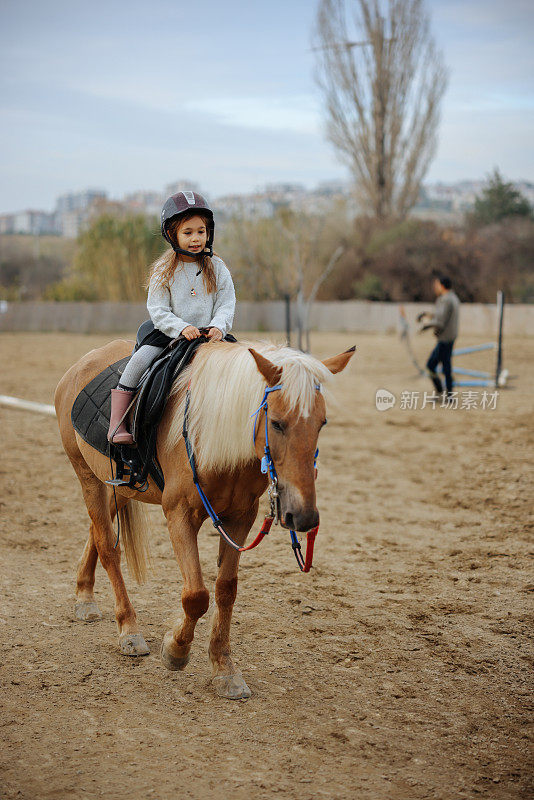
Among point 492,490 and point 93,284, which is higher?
point 93,284

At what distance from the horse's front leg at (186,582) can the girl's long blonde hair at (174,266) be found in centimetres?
102

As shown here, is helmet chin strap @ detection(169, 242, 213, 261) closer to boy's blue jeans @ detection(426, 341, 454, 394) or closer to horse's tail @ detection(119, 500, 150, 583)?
horse's tail @ detection(119, 500, 150, 583)

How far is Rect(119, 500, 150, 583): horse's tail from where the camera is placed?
387cm

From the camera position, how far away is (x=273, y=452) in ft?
8.62

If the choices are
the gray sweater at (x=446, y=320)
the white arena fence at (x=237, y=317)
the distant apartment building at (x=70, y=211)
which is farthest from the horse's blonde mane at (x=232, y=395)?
the distant apartment building at (x=70, y=211)

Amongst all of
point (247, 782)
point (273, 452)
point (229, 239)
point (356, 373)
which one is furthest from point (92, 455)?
point (229, 239)

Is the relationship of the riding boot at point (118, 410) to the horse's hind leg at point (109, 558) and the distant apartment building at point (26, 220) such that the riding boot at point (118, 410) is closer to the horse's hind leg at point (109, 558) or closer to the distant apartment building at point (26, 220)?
the horse's hind leg at point (109, 558)

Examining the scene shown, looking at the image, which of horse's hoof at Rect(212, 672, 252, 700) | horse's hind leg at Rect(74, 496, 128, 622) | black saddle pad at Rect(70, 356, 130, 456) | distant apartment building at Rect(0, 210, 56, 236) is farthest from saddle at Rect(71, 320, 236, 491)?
distant apartment building at Rect(0, 210, 56, 236)

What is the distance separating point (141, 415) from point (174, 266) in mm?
692

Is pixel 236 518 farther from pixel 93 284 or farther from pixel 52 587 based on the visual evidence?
pixel 93 284

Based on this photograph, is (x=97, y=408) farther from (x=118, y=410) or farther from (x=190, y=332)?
(x=190, y=332)

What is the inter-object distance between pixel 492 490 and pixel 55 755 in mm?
5143

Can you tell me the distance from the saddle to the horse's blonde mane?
0.12 metres

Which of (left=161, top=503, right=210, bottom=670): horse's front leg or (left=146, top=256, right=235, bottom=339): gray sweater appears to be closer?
(left=161, top=503, right=210, bottom=670): horse's front leg
